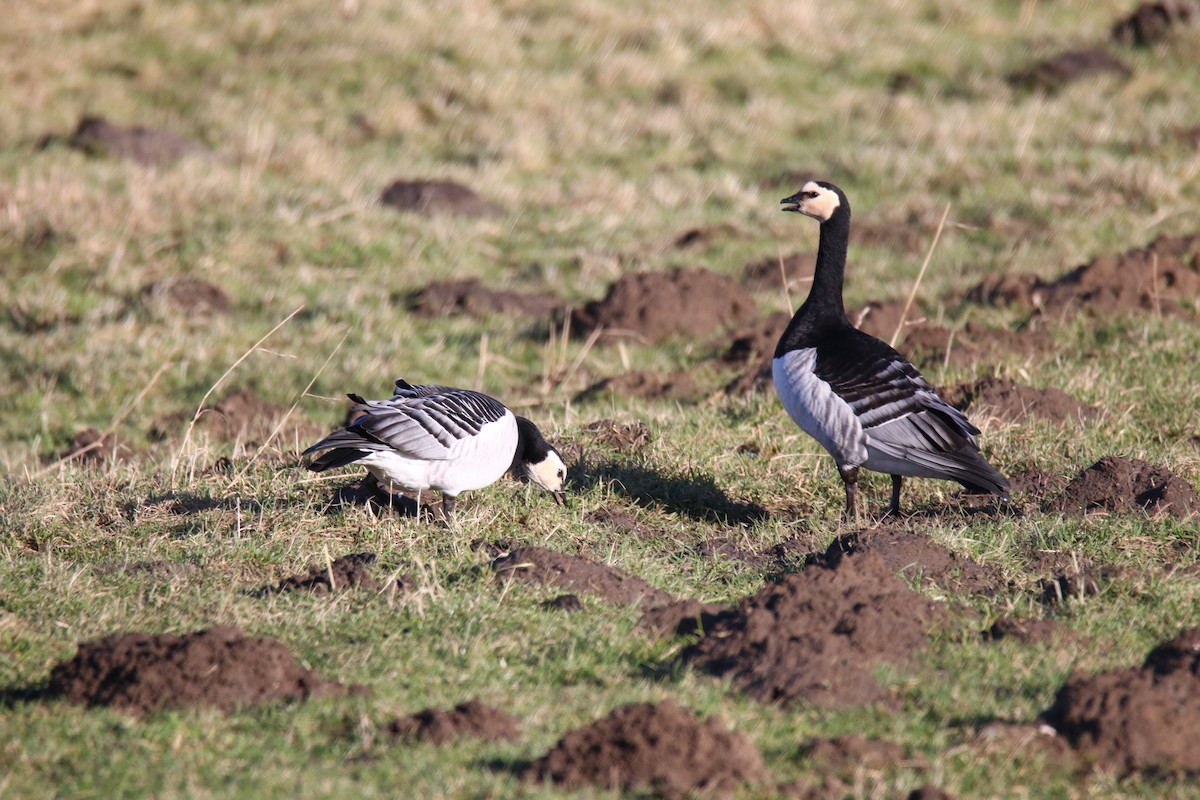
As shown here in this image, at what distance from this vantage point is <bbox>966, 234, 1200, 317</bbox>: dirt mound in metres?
10.8

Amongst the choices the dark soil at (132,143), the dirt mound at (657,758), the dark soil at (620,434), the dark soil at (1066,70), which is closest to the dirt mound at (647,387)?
the dark soil at (620,434)

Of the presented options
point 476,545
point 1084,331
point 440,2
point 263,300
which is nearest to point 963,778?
point 476,545

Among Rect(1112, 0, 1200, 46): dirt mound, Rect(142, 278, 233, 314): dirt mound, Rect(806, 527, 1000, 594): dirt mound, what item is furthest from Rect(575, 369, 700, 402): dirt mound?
Rect(1112, 0, 1200, 46): dirt mound

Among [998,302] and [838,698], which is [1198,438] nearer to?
[998,302]

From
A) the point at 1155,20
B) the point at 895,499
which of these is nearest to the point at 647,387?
the point at 895,499

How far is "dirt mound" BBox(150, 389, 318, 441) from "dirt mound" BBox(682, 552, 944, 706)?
5236 millimetres

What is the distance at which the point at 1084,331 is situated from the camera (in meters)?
10.5

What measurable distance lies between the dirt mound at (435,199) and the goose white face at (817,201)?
742 cm

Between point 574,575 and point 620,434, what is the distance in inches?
103

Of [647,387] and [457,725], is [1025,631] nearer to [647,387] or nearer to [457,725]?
[457,725]

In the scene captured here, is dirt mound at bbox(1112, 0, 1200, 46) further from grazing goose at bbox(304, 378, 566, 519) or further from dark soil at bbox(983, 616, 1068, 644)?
dark soil at bbox(983, 616, 1068, 644)

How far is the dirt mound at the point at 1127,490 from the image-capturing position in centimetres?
679

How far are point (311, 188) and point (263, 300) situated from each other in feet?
9.94

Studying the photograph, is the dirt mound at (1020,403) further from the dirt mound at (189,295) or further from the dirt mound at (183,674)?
the dirt mound at (189,295)
